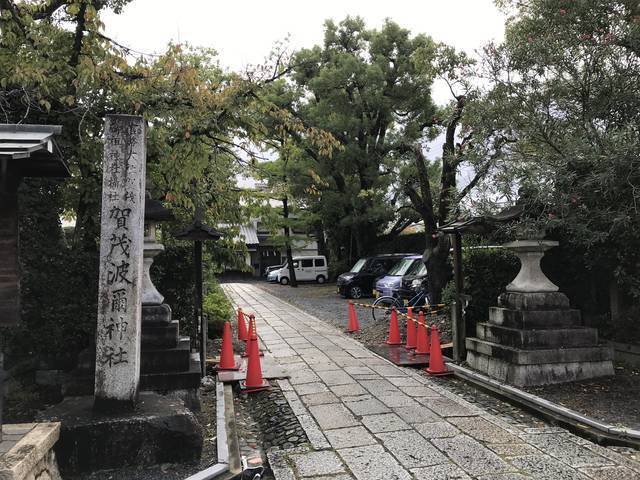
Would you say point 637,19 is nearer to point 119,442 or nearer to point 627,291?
point 627,291

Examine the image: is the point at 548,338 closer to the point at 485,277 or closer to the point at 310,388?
the point at 485,277

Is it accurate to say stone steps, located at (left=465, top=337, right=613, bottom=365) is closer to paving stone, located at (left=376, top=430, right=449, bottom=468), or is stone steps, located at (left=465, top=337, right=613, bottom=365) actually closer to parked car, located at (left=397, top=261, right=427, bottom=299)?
paving stone, located at (left=376, top=430, right=449, bottom=468)

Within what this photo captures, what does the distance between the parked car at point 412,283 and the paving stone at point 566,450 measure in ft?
33.5

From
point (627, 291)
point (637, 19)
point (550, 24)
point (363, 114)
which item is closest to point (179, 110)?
point (550, 24)

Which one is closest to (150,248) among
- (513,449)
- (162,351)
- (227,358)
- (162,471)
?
(162,351)

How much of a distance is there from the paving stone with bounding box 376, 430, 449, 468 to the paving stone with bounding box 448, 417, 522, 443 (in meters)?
0.58

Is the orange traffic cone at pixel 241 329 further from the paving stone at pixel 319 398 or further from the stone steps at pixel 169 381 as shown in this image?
the stone steps at pixel 169 381

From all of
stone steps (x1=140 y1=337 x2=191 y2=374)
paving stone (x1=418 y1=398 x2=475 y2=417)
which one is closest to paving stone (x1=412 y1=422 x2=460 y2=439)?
paving stone (x1=418 y1=398 x2=475 y2=417)

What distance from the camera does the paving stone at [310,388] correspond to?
678cm

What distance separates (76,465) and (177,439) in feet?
2.79

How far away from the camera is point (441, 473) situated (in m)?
4.13

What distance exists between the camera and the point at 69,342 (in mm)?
6266

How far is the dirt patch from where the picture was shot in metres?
5.44

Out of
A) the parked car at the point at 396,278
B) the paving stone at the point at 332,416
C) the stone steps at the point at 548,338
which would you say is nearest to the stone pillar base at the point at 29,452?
the paving stone at the point at 332,416
